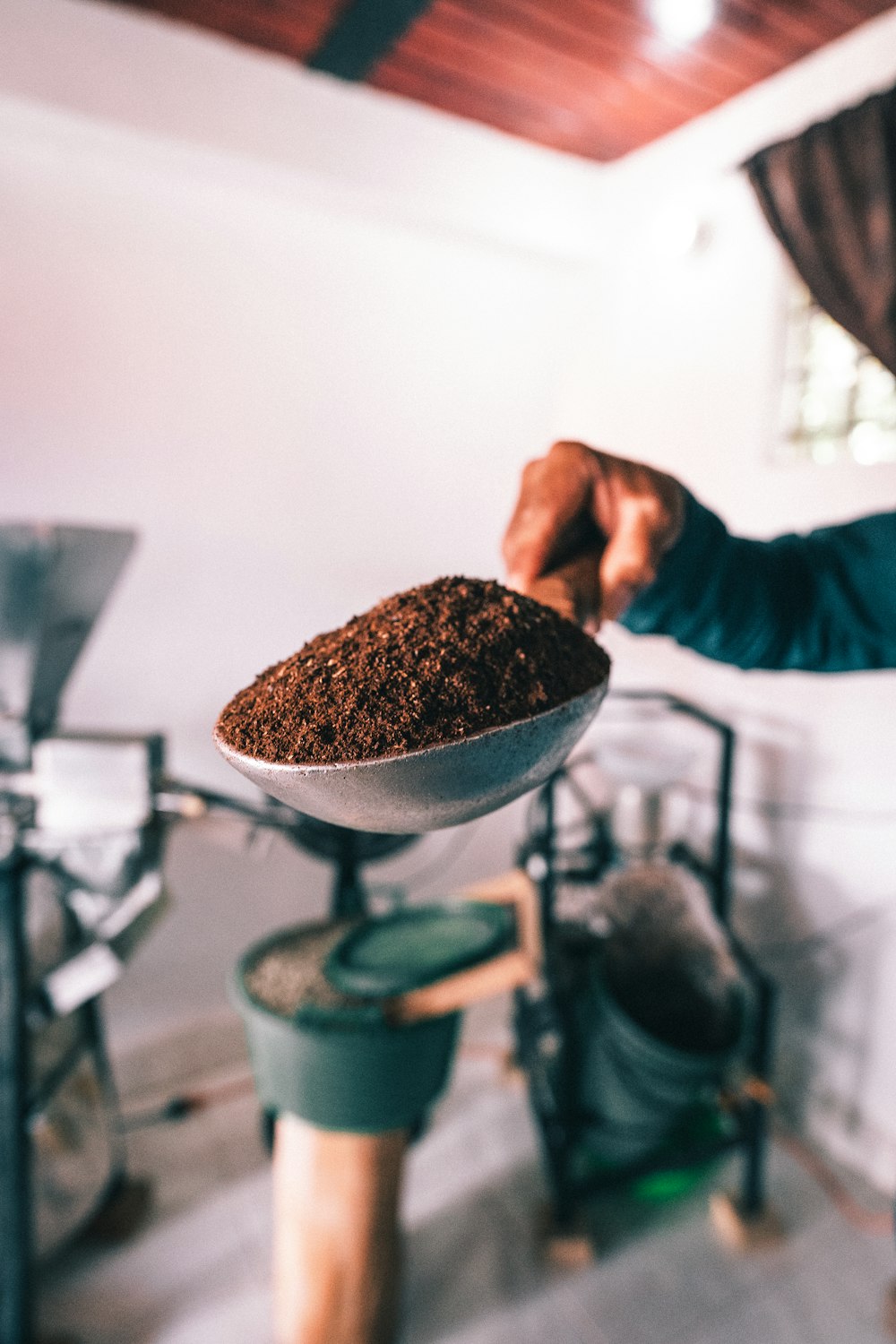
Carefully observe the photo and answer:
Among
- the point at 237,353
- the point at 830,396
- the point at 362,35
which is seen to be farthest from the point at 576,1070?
the point at 362,35

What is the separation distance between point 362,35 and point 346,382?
72 centimetres

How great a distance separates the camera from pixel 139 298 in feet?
5.82

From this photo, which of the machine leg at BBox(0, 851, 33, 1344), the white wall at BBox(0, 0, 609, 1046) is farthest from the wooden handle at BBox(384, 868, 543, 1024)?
the machine leg at BBox(0, 851, 33, 1344)

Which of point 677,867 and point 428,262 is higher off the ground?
point 428,262

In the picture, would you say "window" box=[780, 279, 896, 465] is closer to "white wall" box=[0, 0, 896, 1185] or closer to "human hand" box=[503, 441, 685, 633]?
"white wall" box=[0, 0, 896, 1185]

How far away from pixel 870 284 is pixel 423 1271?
6.86 feet

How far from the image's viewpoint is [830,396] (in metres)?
1.71

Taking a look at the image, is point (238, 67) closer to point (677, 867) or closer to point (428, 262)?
point (428, 262)

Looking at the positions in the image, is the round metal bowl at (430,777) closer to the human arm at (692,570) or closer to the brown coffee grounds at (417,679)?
the brown coffee grounds at (417,679)

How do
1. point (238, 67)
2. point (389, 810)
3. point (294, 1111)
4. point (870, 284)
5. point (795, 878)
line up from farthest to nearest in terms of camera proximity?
point (795, 878) → point (238, 67) → point (870, 284) → point (294, 1111) → point (389, 810)

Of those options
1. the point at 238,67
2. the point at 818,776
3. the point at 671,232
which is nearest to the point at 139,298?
the point at 238,67

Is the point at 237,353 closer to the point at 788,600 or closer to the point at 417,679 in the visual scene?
the point at 788,600

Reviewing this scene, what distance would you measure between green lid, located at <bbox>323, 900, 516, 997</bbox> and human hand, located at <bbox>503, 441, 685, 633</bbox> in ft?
2.29

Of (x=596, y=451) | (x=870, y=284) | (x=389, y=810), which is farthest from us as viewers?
(x=870, y=284)
